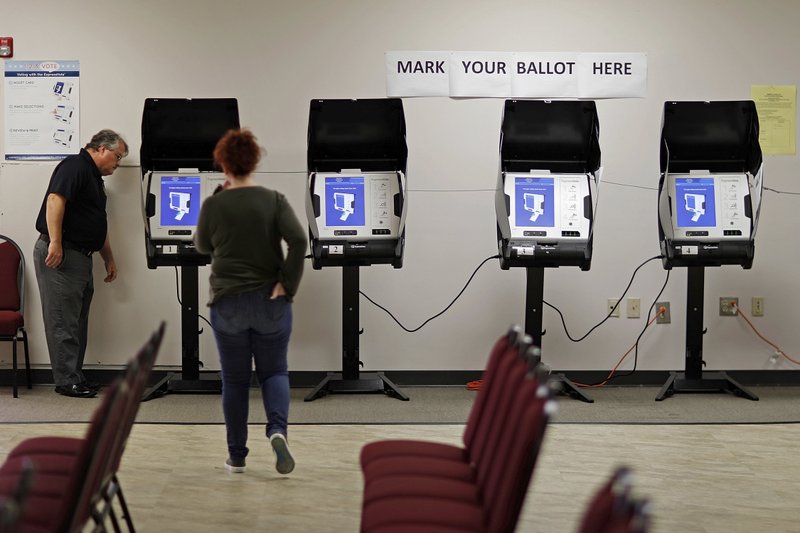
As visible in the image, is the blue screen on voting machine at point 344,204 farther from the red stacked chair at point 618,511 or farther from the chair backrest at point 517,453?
the red stacked chair at point 618,511

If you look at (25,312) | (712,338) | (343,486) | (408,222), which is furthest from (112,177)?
(712,338)

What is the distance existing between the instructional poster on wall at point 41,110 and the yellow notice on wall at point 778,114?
4383 millimetres

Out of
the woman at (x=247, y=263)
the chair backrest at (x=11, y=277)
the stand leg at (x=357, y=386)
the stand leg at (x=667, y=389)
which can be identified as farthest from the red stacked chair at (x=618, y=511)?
the chair backrest at (x=11, y=277)

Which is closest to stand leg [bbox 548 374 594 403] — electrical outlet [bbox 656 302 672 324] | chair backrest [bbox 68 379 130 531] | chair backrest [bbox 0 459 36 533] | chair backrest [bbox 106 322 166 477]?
electrical outlet [bbox 656 302 672 324]

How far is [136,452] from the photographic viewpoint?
464 cm

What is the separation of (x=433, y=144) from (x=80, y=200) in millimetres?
2206

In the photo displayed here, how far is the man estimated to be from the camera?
582 centimetres

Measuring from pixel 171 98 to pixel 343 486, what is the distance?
9.46ft

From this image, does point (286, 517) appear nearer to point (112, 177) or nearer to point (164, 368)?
point (164, 368)

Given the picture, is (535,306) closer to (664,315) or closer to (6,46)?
(664,315)

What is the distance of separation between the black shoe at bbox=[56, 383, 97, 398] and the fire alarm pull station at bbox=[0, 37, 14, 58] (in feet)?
6.98

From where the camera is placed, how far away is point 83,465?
7.65 feet

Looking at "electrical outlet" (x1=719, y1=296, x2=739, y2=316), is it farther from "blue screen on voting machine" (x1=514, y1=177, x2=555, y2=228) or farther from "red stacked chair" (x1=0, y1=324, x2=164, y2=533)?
"red stacked chair" (x1=0, y1=324, x2=164, y2=533)

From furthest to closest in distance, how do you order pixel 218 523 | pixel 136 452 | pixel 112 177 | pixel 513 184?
pixel 112 177 → pixel 513 184 → pixel 136 452 → pixel 218 523
